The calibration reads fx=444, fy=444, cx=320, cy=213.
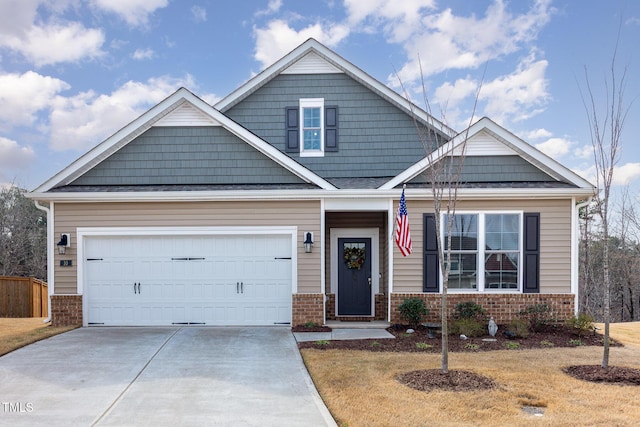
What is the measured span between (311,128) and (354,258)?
12.3 ft

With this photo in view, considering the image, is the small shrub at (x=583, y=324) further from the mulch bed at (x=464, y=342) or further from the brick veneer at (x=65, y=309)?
the brick veneer at (x=65, y=309)

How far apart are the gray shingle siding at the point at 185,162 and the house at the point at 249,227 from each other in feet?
0.08

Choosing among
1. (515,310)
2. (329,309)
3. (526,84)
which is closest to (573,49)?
(526,84)

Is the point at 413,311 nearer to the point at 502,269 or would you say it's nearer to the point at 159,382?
the point at 502,269

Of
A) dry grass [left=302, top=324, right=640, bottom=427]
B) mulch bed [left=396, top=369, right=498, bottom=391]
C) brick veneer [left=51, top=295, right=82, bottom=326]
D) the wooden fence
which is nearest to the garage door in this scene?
brick veneer [left=51, top=295, right=82, bottom=326]

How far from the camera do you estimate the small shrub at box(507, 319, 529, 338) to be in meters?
9.16

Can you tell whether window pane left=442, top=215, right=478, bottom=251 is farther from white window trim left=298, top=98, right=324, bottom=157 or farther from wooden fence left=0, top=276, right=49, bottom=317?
wooden fence left=0, top=276, right=49, bottom=317

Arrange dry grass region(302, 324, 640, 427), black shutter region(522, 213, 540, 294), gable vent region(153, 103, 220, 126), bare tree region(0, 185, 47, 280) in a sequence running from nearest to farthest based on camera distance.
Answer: dry grass region(302, 324, 640, 427), black shutter region(522, 213, 540, 294), gable vent region(153, 103, 220, 126), bare tree region(0, 185, 47, 280)

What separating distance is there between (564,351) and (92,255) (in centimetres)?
1011

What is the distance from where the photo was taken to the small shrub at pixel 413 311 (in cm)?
980

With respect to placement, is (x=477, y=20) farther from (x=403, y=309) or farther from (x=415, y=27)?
(x=403, y=309)

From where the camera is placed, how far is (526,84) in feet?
39.8

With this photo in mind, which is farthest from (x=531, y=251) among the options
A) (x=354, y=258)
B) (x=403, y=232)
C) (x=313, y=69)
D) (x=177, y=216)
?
(x=177, y=216)

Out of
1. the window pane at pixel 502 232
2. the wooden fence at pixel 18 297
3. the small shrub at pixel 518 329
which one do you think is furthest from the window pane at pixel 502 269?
the wooden fence at pixel 18 297
